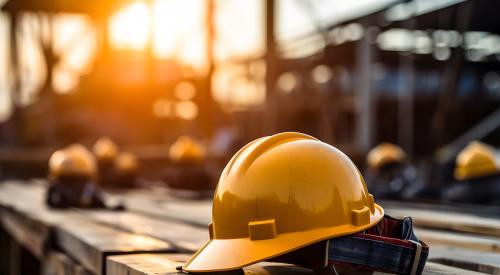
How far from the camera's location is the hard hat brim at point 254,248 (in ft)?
8.24

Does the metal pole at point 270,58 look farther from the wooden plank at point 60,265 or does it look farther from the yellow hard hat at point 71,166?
the wooden plank at point 60,265

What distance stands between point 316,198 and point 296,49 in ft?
76.6

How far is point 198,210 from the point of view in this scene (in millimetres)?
7293

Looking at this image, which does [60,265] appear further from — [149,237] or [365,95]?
[365,95]

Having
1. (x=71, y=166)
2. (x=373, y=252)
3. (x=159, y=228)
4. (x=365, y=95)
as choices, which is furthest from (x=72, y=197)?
(x=365, y=95)

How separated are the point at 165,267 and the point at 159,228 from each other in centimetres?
209

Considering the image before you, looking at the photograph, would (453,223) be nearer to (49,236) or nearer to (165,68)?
(49,236)

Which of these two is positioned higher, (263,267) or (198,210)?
(263,267)

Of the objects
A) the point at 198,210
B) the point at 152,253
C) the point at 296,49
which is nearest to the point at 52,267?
the point at 152,253

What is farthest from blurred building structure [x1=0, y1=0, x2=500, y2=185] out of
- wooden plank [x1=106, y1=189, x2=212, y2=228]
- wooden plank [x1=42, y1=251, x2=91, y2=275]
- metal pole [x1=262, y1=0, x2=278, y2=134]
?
wooden plank [x1=42, y1=251, x2=91, y2=275]

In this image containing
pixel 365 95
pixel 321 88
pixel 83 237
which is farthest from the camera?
pixel 321 88

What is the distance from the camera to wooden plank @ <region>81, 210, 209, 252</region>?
13.8 ft

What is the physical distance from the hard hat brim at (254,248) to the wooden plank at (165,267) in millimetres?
253

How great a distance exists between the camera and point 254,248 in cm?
257
